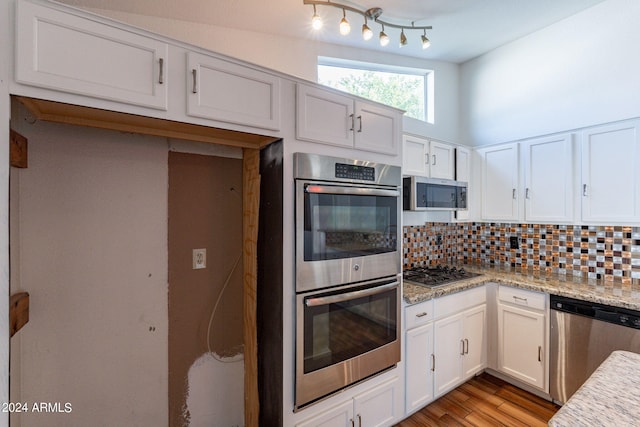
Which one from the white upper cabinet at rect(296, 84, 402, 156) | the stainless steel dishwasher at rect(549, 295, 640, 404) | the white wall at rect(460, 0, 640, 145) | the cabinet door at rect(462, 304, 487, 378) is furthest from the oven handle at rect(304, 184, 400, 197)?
the white wall at rect(460, 0, 640, 145)

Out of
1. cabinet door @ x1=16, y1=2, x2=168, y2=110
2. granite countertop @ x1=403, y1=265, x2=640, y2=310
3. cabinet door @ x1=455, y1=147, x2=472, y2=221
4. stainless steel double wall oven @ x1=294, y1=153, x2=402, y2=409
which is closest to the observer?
cabinet door @ x1=16, y1=2, x2=168, y2=110

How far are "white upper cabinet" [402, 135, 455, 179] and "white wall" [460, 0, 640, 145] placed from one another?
77cm

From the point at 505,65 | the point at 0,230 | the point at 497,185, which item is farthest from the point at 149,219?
the point at 505,65

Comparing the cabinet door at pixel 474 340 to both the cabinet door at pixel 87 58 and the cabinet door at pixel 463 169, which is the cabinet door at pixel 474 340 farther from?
the cabinet door at pixel 87 58

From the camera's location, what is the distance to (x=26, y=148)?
130 centimetres

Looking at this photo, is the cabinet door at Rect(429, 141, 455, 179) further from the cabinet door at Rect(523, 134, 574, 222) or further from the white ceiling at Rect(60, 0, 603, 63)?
the white ceiling at Rect(60, 0, 603, 63)

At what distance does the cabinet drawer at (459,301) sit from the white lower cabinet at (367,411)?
2.06 feet

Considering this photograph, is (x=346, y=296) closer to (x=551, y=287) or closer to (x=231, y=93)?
(x=231, y=93)

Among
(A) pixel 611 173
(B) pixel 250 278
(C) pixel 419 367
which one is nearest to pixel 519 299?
(C) pixel 419 367

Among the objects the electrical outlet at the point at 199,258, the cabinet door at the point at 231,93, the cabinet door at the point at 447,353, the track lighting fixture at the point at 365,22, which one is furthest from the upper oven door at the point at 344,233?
the track lighting fixture at the point at 365,22

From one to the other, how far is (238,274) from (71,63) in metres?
1.34

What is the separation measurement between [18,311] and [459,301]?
267 centimetres

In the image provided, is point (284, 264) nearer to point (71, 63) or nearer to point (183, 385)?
point (183, 385)

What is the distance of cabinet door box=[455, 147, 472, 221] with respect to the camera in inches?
111
